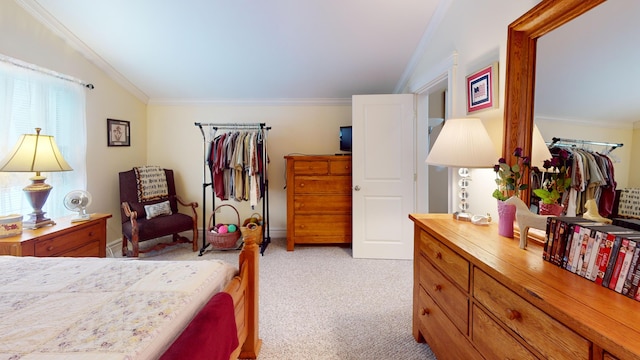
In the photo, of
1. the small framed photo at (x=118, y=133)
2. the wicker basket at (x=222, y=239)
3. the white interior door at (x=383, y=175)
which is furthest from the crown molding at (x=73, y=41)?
the white interior door at (x=383, y=175)

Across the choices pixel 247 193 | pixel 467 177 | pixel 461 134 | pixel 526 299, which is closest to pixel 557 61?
pixel 461 134

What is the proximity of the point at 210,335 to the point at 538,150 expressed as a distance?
5.40 feet

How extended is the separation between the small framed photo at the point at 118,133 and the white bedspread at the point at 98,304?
2149 millimetres

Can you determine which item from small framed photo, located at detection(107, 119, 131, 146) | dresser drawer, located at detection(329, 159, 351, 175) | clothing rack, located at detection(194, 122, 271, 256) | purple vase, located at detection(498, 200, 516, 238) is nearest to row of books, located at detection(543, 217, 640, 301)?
purple vase, located at detection(498, 200, 516, 238)

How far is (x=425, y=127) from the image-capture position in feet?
9.91

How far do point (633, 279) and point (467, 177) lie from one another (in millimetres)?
1164

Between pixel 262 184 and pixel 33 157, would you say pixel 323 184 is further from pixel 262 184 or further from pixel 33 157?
pixel 33 157

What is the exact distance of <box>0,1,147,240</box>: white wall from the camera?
2.20 metres

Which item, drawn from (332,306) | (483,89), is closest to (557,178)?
(483,89)

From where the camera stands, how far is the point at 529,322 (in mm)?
844

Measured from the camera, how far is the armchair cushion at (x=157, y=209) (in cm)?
319

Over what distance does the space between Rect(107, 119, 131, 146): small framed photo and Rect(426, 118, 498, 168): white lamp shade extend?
353 cm

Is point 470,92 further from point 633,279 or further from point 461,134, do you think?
point 633,279

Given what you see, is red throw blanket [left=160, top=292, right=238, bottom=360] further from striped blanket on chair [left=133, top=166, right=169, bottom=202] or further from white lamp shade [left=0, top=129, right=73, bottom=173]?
striped blanket on chair [left=133, top=166, right=169, bottom=202]
